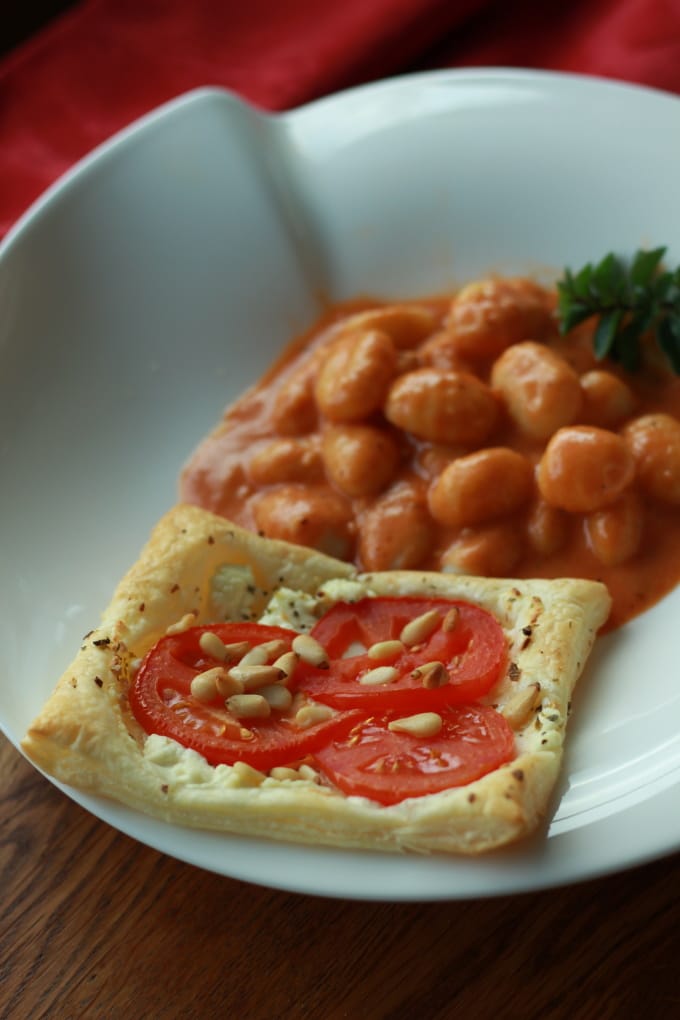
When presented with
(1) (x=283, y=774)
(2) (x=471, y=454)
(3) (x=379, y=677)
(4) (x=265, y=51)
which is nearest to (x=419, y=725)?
(3) (x=379, y=677)

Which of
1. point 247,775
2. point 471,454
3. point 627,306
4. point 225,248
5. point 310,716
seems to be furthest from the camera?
point 225,248

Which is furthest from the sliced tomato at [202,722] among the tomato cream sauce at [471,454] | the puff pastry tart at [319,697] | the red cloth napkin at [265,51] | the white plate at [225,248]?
the red cloth napkin at [265,51]

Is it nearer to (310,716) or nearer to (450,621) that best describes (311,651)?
(310,716)

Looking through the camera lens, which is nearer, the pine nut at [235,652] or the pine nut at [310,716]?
the pine nut at [310,716]

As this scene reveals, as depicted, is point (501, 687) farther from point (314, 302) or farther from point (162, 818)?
point (314, 302)

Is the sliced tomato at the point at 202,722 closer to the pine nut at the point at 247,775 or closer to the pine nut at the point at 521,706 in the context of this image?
the pine nut at the point at 247,775
